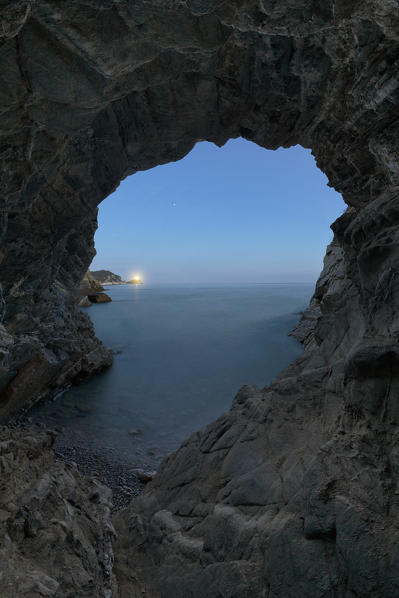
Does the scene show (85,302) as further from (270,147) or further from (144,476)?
(270,147)

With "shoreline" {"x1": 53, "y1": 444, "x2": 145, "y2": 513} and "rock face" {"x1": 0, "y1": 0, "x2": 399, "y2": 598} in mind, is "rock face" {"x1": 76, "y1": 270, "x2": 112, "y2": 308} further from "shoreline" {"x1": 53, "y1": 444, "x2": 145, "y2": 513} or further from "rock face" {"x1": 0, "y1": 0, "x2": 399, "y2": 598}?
"rock face" {"x1": 0, "y1": 0, "x2": 399, "y2": 598}

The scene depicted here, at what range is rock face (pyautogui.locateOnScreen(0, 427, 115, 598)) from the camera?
4.39 meters

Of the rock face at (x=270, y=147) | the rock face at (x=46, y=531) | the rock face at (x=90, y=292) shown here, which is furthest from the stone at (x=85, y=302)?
the rock face at (x=46, y=531)

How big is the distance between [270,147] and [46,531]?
1587 centimetres

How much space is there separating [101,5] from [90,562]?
10.7 meters

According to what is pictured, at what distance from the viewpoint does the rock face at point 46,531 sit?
4387mm

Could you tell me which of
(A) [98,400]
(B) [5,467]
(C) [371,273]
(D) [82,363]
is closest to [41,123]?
(B) [5,467]

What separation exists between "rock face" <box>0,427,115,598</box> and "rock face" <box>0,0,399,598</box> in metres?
1.18

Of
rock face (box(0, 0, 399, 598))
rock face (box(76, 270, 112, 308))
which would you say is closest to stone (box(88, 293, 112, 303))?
rock face (box(76, 270, 112, 308))

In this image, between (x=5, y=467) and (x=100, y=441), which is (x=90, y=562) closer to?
(x=5, y=467)

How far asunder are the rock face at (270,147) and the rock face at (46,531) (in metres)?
1.18

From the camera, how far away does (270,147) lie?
13109 millimetres

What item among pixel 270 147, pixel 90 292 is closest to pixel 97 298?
pixel 90 292

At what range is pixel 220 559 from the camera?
555 cm
